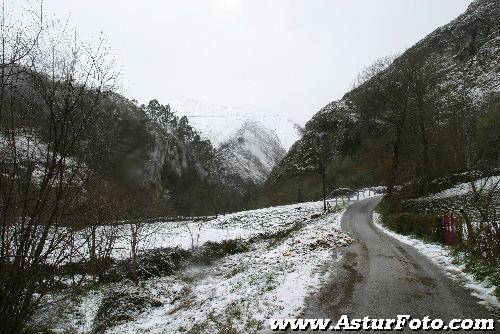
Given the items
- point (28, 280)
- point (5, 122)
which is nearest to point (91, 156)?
point (5, 122)

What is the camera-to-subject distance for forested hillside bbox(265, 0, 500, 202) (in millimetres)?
37812

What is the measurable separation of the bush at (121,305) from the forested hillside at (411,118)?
26.2 meters

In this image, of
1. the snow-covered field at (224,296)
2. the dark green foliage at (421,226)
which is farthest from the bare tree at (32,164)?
the dark green foliage at (421,226)

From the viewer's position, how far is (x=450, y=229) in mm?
14406

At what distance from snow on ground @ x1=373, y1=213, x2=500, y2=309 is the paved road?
0.23 metres

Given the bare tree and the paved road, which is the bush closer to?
the paved road

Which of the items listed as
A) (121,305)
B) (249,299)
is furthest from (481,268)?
(121,305)

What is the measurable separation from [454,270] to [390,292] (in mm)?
2924

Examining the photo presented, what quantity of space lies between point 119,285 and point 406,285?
43.7ft

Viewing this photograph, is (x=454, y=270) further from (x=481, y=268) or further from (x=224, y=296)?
(x=224, y=296)

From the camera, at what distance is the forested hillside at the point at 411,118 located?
37.8 metres

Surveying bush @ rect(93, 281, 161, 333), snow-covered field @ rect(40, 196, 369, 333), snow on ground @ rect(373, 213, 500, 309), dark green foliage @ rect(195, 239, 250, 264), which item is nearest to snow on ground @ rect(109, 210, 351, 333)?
Result: snow-covered field @ rect(40, 196, 369, 333)

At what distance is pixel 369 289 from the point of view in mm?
9391

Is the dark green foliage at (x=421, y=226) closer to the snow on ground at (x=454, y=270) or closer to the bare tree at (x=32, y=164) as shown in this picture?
the snow on ground at (x=454, y=270)
